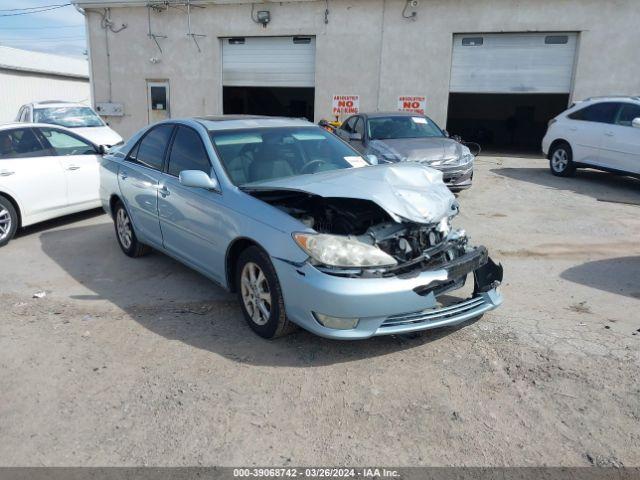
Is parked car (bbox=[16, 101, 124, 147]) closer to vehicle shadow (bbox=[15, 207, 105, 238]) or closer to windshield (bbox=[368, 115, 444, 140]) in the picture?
vehicle shadow (bbox=[15, 207, 105, 238])

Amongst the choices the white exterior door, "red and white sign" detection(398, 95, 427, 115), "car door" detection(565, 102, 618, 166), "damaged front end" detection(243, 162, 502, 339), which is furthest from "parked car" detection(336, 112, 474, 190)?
the white exterior door

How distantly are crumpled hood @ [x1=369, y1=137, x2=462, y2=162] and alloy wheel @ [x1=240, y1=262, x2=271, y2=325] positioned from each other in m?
5.38

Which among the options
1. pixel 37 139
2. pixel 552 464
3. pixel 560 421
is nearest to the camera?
pixel 552 464

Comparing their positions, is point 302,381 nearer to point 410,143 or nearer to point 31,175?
point 31,175

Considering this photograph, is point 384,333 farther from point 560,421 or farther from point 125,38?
point 125,38

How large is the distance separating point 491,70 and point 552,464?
50.0 feet

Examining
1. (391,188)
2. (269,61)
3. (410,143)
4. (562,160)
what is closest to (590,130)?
(562,160)

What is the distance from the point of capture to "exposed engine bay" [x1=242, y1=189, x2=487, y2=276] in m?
3.68

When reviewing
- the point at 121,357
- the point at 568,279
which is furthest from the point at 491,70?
the point at 121,357

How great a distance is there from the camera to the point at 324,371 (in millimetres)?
3555

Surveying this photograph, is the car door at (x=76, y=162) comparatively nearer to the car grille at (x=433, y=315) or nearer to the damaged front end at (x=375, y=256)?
the damaged front end at (x=375, y=256)

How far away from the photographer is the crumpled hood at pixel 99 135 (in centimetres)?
1139

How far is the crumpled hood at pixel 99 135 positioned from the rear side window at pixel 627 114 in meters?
10.3

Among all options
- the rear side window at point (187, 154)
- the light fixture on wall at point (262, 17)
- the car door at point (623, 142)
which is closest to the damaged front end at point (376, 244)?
the rear side window at point (187, 154)
